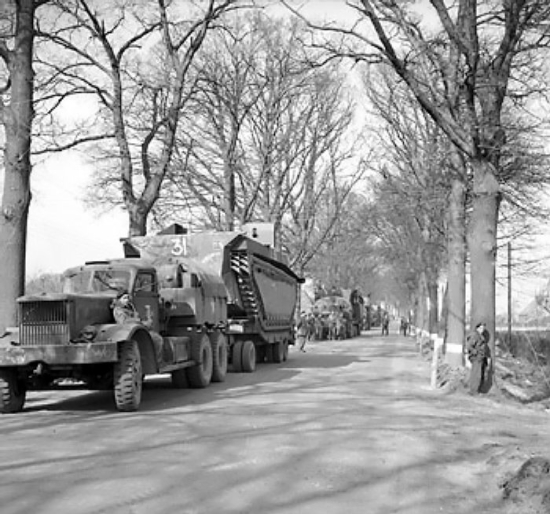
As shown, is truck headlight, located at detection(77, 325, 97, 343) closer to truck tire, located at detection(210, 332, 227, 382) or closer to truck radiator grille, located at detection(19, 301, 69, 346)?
truck radiator grille, located at detection(19, 301, 69, 346)

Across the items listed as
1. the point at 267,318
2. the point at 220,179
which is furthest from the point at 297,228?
the point at 267,318

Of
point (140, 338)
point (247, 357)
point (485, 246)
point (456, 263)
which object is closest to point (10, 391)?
point (140, 338)

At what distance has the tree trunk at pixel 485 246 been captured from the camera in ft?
51.2

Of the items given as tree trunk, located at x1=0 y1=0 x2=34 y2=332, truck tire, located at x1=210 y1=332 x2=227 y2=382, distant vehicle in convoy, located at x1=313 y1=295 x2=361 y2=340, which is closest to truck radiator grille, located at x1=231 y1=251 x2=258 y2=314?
truck tire, located at x1=210 y1=332 x2=227 y2=382

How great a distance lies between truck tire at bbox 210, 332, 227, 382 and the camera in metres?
17.6

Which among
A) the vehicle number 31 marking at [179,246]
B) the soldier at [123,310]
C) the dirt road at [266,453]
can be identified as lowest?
the dirt road at [266,453]

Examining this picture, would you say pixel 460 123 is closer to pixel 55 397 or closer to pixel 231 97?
pixel 55 397

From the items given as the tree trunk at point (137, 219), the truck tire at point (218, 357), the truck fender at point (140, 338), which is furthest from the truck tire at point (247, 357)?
the truck fender at point (140, 338)

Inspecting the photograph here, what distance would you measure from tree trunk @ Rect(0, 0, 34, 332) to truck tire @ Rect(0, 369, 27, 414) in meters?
3.77

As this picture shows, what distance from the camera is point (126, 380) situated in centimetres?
1231

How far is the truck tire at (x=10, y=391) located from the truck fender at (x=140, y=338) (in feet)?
4.93

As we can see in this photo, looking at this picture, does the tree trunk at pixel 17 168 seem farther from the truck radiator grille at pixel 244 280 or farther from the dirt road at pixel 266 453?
the truck radiator grille at pixel 244 280

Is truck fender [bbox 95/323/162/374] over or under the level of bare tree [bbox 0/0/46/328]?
under

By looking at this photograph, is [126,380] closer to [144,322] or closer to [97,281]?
[144,322]
